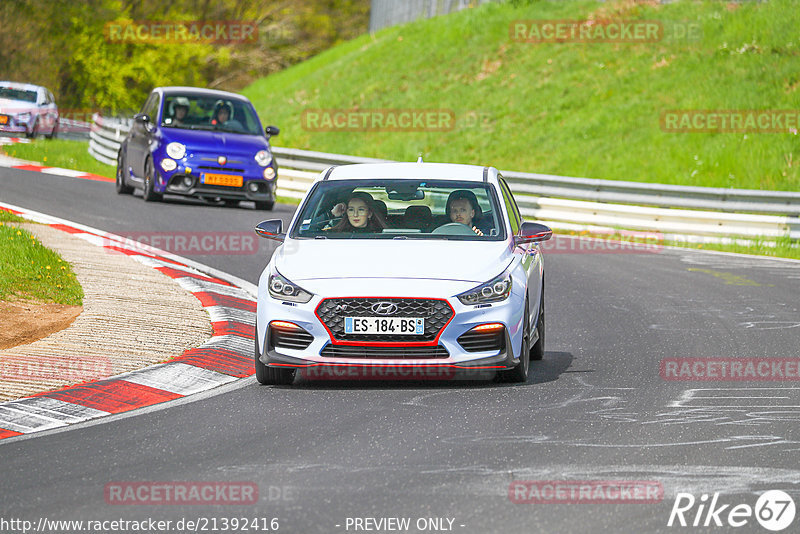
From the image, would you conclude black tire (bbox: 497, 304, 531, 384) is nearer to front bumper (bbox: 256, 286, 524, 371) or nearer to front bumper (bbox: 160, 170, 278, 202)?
front bumper (bbox: 256, 286, 524, 371)

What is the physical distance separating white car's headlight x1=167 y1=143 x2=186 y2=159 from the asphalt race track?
403 inches

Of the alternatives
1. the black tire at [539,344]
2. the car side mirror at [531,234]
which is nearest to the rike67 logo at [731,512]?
the car side mirror at [531,234]

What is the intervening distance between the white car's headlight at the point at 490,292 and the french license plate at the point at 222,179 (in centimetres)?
1217

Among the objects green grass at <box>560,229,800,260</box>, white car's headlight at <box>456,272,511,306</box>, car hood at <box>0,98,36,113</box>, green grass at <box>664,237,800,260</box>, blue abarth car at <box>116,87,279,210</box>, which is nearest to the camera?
white car's headlight at <box>456,272,511,306</box>

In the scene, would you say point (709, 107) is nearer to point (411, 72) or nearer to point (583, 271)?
point (411, 72)

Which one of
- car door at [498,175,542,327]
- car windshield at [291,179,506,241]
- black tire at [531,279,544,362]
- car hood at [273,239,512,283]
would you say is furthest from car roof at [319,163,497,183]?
black tire at [531,279,544,362]

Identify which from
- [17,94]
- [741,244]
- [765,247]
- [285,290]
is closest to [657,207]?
[741,244]

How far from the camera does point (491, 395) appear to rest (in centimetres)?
845

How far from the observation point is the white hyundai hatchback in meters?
8.34

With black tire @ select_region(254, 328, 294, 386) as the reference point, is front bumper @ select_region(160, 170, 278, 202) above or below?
above

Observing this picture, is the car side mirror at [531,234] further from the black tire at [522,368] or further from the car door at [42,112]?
the car door at [42,112]

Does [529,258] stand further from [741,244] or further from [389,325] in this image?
[741,244]

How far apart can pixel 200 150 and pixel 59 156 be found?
10585 millimetres

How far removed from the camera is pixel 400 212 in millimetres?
9633
